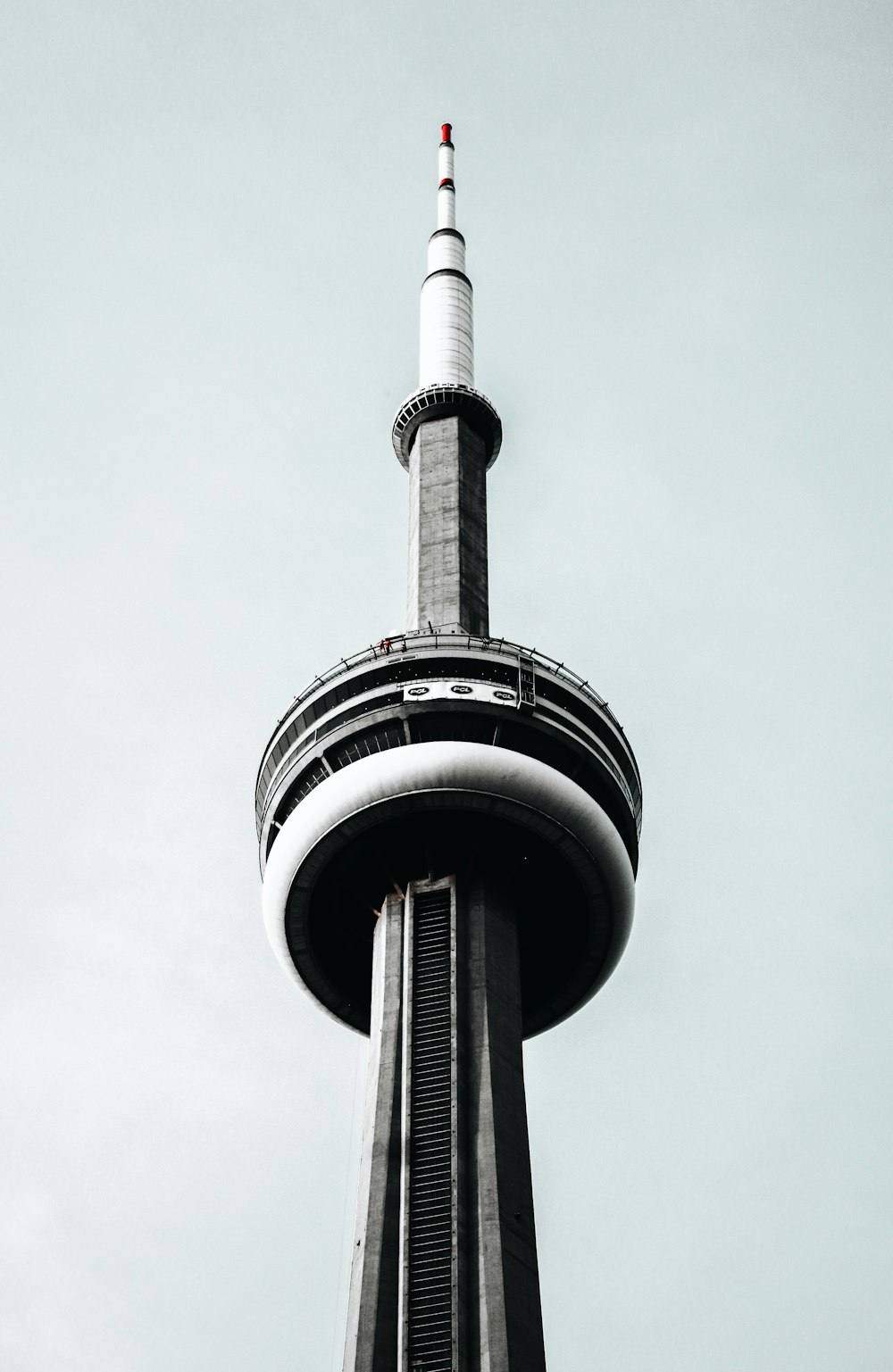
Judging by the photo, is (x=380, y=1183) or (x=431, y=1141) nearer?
(x=380, y=1183)

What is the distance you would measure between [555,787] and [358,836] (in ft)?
23.6

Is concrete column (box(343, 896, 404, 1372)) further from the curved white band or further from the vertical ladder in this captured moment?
the curved white band

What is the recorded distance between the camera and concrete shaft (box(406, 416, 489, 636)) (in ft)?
232

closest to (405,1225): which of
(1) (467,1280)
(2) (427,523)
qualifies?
(1) (467,1280)

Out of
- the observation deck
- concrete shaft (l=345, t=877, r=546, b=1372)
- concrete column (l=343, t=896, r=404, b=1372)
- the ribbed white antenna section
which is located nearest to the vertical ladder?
concrete shaft (l=345, t=877, r=546, b=1372)

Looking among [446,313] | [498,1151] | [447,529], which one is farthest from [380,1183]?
[446,313]

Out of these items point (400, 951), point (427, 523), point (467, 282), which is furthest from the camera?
point (467, 282)

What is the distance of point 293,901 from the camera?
63281mm

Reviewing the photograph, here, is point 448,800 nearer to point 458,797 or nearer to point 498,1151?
point 458,797

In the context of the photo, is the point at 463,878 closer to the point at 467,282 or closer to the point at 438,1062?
the point at 438,1062

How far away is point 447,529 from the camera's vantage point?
241 ft

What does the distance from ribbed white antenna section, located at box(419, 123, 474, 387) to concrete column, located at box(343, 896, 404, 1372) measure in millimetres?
29774

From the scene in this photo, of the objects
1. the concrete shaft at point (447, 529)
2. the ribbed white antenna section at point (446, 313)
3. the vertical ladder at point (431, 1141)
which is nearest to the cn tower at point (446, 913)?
the vertical ladder at point (431, 1141)

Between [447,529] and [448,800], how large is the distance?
669 inches
